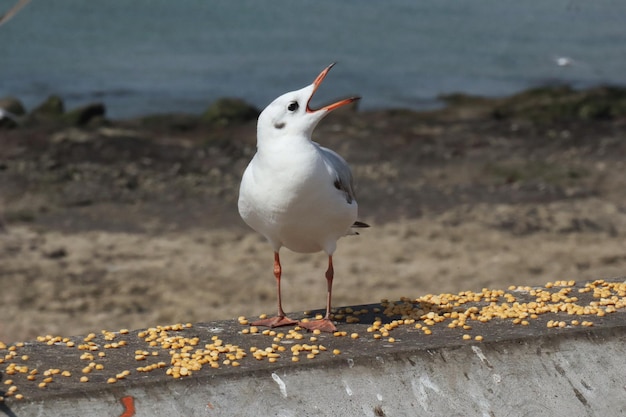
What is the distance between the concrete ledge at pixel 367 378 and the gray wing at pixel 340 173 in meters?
0.72

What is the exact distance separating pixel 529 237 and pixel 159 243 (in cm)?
407

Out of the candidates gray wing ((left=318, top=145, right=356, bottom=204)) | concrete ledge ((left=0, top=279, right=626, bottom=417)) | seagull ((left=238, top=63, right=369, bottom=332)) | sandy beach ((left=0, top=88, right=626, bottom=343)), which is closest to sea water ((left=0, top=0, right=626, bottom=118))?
sandy beach ((left=0, top=88, right=626, bottom=343))

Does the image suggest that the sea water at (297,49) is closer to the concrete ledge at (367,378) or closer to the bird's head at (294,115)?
the bird's head at (294,115)

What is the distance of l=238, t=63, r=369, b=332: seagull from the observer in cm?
490

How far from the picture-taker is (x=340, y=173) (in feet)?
17.1

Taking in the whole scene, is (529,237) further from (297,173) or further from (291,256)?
A: (297,173)

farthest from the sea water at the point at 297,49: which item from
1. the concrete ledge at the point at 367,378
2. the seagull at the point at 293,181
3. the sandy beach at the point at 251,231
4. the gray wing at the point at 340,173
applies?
the concrete ledge at the point at 367,378

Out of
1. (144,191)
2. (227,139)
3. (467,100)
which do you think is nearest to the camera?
(144,191)

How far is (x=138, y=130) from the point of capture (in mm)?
17188

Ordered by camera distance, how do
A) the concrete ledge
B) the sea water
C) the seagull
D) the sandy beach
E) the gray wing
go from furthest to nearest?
the sea water
the sandy beach
the gray wing
the seagull
the concrete ledge

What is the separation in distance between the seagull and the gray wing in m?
0.01

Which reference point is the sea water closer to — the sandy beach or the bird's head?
the sandy beach

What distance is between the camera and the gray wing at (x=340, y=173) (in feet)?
16.8

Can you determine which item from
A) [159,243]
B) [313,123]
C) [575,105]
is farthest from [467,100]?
[313,123]
